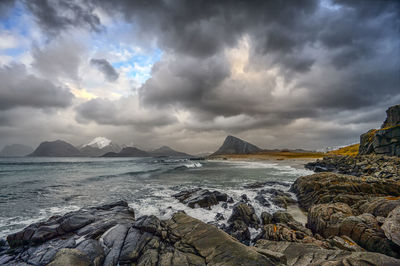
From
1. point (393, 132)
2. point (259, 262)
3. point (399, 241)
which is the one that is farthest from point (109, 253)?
point (393, 132)

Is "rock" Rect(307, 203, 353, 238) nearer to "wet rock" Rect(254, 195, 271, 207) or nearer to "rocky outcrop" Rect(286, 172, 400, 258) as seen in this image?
"rocky outcrop" Rect(286, 172, 400, 258)

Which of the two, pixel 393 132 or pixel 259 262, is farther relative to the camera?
pixel 393 132

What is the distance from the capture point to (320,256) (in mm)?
5328

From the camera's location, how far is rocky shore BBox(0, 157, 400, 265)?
16.7 feet

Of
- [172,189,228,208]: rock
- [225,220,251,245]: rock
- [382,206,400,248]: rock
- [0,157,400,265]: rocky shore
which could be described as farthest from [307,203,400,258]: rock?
[172,189,228,208]: rock

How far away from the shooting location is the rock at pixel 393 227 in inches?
218

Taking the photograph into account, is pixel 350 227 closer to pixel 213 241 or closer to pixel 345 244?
pixel 345 244

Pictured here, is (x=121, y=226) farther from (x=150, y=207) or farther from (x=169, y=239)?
(x=150, y=207)

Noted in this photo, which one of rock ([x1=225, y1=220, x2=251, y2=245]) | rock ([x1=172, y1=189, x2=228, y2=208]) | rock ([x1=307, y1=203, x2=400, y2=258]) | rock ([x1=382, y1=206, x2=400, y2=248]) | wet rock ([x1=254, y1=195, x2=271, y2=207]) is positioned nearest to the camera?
rock ([x1=382, y1=206, x2=400, y2=248])

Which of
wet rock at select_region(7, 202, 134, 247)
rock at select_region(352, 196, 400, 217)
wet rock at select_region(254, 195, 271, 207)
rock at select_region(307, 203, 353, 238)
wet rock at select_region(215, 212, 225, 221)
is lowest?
wet rock at select_region(215, 212, 225, 221)

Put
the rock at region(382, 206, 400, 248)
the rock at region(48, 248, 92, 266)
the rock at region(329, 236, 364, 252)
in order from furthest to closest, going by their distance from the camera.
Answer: the rock at region(329, 236, 364, 252)
the rock at region(382, 206, 400, 248)
the rock at region(48, 248, 92, 266)

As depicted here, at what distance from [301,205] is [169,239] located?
13.6 metres

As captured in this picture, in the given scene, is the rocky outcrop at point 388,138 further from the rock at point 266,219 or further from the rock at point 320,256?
the rock at point 320,256

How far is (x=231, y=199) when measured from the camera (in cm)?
1566
